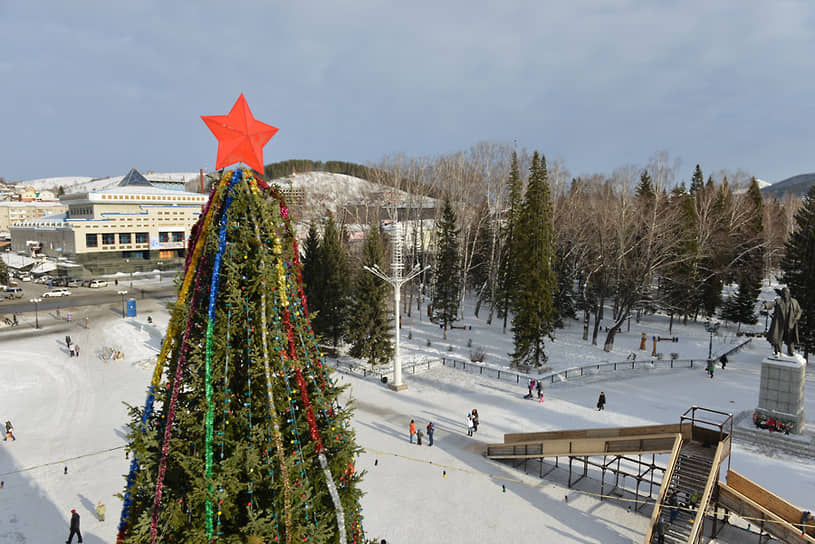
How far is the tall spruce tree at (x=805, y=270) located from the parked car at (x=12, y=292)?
57.9 metres

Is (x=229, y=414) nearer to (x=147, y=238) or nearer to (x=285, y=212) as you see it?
(x=285, y=212)

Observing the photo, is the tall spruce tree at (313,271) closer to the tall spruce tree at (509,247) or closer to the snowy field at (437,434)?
the snowy field at (437,434)

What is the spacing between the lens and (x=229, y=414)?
4953 mm

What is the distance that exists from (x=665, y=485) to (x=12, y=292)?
51996 millimetres

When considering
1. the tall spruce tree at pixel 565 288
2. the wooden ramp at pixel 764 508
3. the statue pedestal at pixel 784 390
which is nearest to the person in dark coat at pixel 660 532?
the wooden ramp at pixel 764 508

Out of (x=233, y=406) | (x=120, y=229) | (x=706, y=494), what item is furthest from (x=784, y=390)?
(x=120, y=229)

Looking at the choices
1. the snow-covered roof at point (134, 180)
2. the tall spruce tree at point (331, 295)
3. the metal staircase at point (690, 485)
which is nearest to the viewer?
the metal staircase at point (690, 485)

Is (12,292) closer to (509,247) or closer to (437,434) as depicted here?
(509,247)

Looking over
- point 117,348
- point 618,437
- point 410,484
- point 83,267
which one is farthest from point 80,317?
point 618,437

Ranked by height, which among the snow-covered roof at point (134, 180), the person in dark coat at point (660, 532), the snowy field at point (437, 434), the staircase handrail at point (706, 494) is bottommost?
the snowy field at point (437, 434)

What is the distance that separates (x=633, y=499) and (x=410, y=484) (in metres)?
5.89

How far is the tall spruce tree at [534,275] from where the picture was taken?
2578cm

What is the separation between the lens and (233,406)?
17.0 ft

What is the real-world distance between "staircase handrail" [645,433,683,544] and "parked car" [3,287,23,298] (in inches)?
1986
